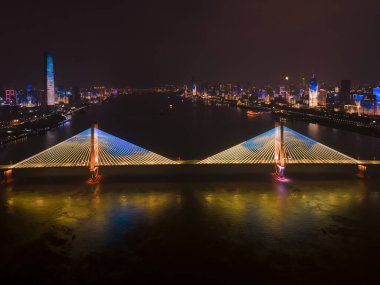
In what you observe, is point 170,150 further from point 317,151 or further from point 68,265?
point 68,265

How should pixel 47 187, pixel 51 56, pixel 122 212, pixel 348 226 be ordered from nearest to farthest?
pixel 348 226, pixel 122 212, pixel 47 187, pixel 51 56


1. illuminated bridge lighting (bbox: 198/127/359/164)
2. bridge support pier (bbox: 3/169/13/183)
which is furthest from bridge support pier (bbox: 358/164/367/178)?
bridge support pier (bbox: 3/169/13/183)

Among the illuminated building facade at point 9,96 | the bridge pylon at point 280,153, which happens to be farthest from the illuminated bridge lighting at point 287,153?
the illuminated building facade at point 9,96

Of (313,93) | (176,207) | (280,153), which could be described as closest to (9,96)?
(313,93)

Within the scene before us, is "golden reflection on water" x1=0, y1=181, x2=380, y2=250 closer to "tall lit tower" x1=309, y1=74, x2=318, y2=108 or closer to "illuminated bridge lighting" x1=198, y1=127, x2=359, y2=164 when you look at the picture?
"illuminated bridge lighting" x1=198, y1=127, x2=359, y2=164

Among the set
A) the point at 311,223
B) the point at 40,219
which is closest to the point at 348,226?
the point at 311,223

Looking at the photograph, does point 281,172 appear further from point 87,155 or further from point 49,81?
point 49,81
